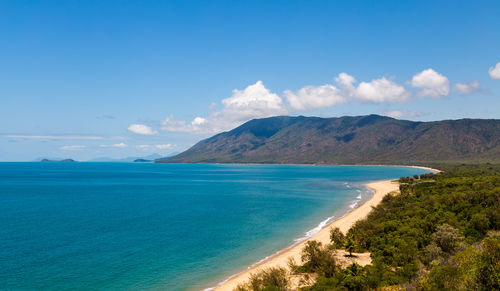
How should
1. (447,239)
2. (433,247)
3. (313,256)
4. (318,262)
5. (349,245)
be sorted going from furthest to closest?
(349,245) < (447,239) < (313,256) < (318,262) < (433,247)

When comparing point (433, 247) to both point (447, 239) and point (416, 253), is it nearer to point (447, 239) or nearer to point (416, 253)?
point (416, 253)

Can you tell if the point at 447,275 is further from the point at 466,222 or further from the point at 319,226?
the point at 319,226

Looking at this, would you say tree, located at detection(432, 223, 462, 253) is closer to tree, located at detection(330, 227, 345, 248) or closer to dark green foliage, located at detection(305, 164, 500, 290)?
→ dark green foliage, located at detection(305, 164, 500, 290)

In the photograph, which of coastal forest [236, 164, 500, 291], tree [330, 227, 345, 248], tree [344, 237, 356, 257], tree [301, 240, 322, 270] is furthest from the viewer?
tree [330, 227, 345, 248]

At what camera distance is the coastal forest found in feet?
75.9

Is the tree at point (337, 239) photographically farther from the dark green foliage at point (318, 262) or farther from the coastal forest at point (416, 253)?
the dark green foliage at point (318, 262)

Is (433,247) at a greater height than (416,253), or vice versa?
(433,247)

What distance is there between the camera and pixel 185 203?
96.6 metres

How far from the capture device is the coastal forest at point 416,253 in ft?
75.9

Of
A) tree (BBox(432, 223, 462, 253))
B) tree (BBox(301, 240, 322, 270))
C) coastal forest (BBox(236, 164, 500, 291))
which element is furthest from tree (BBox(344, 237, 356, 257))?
tree (BBox(432, 223, 462, 253))

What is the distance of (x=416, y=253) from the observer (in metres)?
34.2

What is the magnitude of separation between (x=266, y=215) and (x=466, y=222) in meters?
41.6

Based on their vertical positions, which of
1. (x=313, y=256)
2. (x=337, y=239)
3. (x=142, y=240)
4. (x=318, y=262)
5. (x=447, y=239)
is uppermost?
(x=447, y=239)

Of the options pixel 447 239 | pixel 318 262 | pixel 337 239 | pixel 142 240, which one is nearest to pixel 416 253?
pixel 447 239
